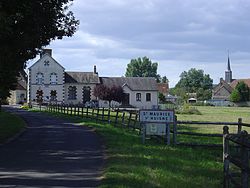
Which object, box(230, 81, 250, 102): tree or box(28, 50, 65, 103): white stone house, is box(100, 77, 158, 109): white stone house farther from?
box(230, 81, 250, 102): tree

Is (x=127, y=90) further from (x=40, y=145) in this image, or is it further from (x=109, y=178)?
(x=109, y=178)

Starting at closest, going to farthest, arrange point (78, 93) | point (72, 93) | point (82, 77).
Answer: point (72, 93)
point (78, 93)
point (82, 77)

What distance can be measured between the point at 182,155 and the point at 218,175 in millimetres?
3249

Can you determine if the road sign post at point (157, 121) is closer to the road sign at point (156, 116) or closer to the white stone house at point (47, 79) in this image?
the road sign at point (156, 116)

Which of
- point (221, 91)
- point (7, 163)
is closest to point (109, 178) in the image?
point (7, 163)

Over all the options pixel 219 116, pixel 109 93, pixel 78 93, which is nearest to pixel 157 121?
pixel 219 116

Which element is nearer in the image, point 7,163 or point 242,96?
point 7,163

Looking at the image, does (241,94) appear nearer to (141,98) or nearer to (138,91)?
(141,98)

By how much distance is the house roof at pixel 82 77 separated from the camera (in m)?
88.6

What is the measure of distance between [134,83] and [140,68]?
203 feet

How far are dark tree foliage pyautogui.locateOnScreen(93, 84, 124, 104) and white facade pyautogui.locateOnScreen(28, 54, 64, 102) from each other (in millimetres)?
8334

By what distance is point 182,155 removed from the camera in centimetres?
1459

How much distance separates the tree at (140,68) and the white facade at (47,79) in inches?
2694

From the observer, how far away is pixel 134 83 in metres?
92.2
